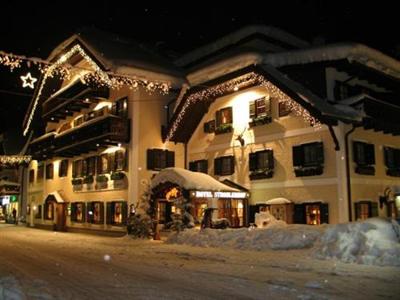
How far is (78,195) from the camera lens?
3384 cm

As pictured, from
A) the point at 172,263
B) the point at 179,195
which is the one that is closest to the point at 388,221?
the point at 172,263

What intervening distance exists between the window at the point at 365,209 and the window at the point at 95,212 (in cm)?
1670

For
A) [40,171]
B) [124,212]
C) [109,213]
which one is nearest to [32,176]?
[40,171]

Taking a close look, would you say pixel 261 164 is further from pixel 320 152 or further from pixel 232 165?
pixel 320 152

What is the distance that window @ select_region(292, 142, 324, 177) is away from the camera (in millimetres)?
21734

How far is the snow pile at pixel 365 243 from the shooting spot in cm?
1277

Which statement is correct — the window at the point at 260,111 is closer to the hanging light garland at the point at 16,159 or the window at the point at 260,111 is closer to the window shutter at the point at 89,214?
the window shutter at the point at 89,214

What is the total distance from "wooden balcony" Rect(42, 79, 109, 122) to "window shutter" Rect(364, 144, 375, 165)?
17.2 meters

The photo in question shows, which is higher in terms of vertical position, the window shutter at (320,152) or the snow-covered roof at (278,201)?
the window shutter at (320,152)

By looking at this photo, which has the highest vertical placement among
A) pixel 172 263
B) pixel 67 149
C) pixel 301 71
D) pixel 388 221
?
pixel 301 71

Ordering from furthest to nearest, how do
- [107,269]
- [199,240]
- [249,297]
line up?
[199,240] → [107,269] → [249,297]

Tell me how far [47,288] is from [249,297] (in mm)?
4389

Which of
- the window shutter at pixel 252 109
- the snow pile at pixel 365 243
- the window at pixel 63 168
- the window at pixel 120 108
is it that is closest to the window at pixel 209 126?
the window shutter at pixel 252 109

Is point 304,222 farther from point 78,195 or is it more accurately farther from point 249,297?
point 78,195
